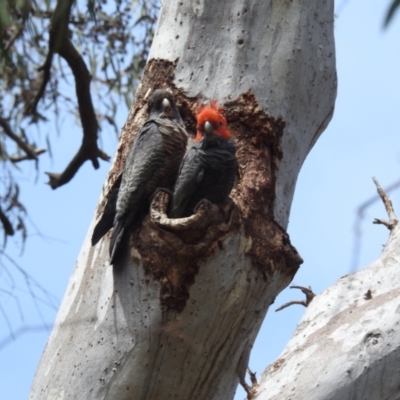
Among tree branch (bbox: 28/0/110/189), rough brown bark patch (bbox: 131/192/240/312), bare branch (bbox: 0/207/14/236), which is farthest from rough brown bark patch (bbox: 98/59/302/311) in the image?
bare branch (bbox: 0/207/14/236)

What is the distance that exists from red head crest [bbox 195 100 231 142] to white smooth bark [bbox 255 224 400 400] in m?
0.69

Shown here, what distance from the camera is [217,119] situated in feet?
6.72

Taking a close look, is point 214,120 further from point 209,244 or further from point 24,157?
point 24,157

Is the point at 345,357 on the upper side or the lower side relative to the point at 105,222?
lower

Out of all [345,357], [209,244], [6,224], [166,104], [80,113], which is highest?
[80,113]

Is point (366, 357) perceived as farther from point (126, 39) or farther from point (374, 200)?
point (126, 39)

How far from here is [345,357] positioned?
2.12 m

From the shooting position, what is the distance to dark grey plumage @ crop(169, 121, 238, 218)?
6.57 feet

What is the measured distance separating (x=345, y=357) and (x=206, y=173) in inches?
25.6

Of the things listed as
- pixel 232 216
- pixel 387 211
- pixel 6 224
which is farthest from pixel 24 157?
pixel 232 216

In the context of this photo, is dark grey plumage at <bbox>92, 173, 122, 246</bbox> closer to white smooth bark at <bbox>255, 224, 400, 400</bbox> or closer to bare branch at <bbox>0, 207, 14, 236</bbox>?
white smooth bark at <bbox>255, 224, 400, 400</bbox>

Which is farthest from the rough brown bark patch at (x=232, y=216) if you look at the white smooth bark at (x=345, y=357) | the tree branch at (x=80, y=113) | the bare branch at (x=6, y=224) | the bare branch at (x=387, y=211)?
the bare branch at (x=6, y=224)

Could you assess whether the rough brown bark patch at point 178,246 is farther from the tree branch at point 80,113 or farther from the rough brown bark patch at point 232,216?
the tree branch at point 80,113

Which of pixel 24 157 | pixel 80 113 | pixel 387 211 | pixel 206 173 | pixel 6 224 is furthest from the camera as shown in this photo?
pixel 24 157
